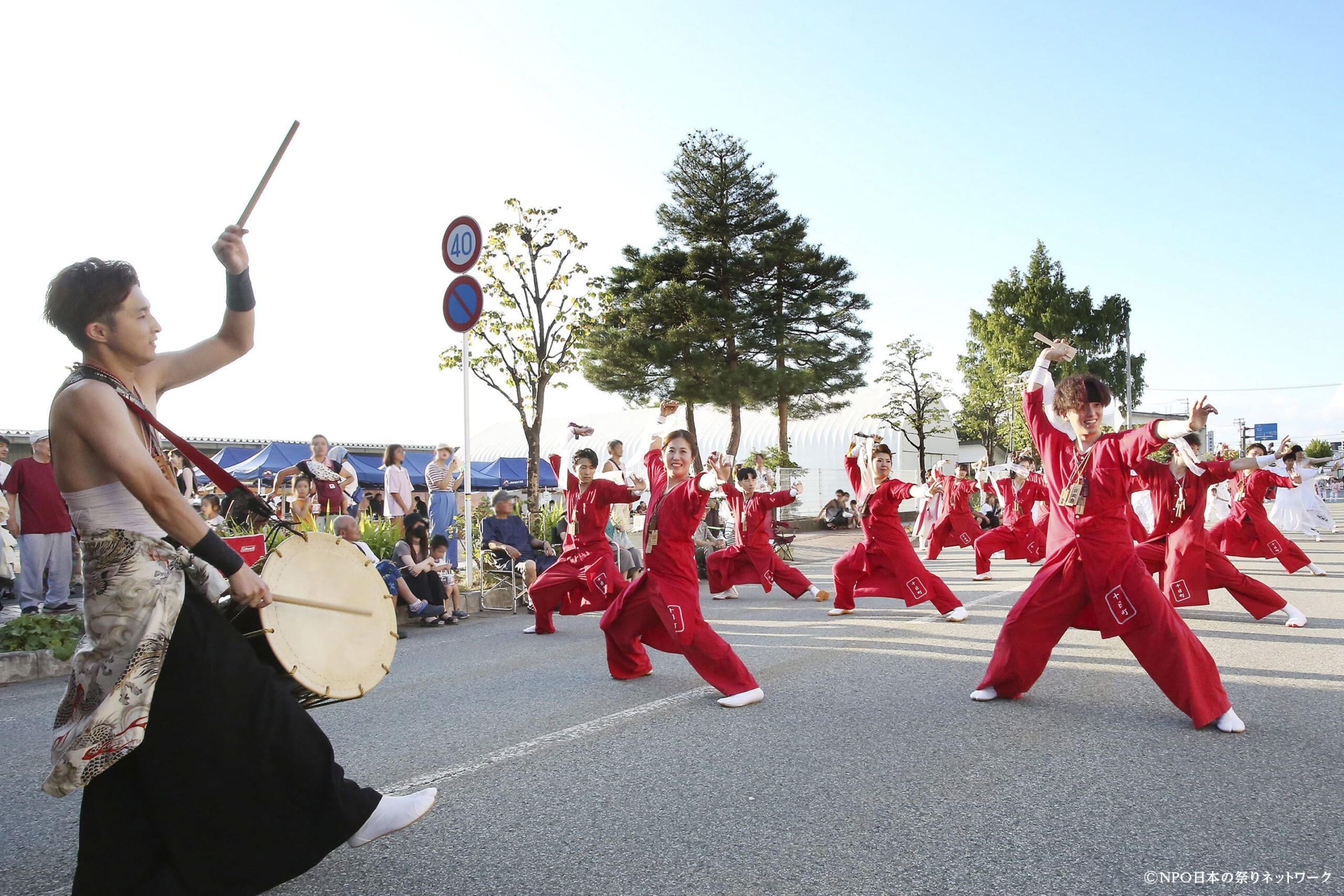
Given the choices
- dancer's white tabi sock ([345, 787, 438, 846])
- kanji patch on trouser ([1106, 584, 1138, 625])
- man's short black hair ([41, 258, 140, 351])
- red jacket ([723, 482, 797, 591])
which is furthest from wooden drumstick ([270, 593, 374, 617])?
red jacket ([723, 482, 797, 591])

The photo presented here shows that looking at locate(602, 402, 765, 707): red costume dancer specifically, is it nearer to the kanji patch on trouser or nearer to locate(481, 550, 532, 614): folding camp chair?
the kanji patch on trouser

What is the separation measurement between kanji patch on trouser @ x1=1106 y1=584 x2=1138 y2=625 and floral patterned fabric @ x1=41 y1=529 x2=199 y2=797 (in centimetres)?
414

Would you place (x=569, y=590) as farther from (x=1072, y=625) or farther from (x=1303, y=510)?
(x=1303, y=510)

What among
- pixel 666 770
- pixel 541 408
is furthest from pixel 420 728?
pixel 541 408

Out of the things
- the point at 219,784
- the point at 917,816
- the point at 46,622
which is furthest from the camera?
the point at 46,622

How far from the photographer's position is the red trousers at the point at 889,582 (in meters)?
8.29

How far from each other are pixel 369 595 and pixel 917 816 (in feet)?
6.74

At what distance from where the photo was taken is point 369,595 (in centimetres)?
295

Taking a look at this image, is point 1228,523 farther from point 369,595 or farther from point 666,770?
point 369,595

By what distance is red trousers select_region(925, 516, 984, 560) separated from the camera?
13984 millimetres

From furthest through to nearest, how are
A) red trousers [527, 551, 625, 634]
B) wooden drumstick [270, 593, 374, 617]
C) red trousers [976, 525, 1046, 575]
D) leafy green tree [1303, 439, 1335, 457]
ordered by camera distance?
leafy green tree [1303, 439, 1335, 457]
red trousers [976, 525, 1046, 575]
red trousers [527, 551, 625, 634]
wooden drumstick [270, 593, 374, 617]

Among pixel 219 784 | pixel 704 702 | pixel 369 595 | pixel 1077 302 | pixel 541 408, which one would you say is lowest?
pixel 704 702

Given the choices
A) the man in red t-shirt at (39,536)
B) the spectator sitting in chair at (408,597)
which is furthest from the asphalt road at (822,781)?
the man in red t-shirt at (39,536)

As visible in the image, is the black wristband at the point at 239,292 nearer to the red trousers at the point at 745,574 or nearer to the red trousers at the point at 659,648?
the red trousers at the point at 659,648
